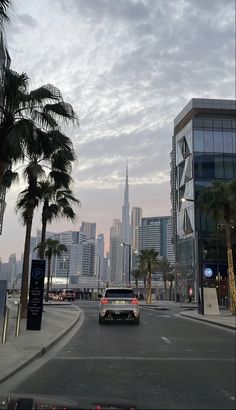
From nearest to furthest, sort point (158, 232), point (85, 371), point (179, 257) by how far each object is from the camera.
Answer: point (85, 371), point (179, 257), point (158, 232)

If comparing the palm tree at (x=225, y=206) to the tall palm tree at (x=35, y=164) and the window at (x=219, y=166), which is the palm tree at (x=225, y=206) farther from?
the window at (x=219, y=166)

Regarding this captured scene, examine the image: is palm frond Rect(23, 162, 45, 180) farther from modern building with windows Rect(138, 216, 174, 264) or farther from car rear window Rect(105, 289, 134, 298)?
modern building with windows Rect(138, 216, 174, 264)

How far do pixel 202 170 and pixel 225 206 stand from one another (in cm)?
3328

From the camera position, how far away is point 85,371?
9859 millimetres

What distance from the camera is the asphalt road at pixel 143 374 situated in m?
7.30

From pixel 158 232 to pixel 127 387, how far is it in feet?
512

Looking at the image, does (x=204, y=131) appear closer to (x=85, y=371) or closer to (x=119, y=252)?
(x=85, y=371)

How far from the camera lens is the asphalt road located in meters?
7.30

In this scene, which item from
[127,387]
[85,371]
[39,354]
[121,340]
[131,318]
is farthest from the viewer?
[131,318]

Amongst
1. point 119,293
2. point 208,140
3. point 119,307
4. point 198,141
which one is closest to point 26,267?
point 119,293

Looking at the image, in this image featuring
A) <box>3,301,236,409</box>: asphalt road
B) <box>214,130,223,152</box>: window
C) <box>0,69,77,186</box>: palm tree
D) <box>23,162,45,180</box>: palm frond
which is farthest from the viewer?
<box>214,130,223,152</box>: window

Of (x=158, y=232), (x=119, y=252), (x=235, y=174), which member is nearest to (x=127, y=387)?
(x=235, y=174)

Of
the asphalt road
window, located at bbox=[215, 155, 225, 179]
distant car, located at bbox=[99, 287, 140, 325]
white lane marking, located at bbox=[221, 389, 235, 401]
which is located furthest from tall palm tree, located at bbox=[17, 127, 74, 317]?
window, located at bbox=[215, 155, 225, 179]

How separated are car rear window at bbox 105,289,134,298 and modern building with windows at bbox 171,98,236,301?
1623 inches
